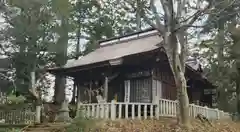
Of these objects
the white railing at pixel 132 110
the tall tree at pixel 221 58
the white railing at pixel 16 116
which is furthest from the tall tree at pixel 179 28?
the tall tree at pixel 221 58

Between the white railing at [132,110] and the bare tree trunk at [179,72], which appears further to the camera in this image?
the white railing at [132,110]

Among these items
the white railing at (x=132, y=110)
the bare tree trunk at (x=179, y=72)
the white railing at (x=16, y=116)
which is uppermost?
the bare tree trunk at (x=179, y=72)

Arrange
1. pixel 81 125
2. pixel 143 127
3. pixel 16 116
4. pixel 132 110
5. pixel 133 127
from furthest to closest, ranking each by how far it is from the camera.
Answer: pixel 16 116, pixel 132 110, pixel 143 127, pixel 133 127, pixel 81 125

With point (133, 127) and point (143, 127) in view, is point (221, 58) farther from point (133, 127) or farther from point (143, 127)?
point (133, 127)

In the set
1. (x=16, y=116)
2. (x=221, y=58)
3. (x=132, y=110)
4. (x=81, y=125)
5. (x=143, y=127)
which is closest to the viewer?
(x=81, y=125)

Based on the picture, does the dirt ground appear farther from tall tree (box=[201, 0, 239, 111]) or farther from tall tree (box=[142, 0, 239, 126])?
tall tree (box=[201, 0, 239, 111])

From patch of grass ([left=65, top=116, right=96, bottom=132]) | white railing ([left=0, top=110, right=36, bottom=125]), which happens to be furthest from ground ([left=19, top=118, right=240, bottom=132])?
white railing ([left=0, top=110, right=36, bottom=125])

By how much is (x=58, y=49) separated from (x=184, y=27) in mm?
14203

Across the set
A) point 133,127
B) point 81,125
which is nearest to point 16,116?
point 81,125

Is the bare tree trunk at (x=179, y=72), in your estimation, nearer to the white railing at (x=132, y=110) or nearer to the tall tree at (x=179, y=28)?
the tall tree at (x=179, y=28)

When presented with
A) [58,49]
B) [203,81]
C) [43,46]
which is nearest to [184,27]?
[203,81]

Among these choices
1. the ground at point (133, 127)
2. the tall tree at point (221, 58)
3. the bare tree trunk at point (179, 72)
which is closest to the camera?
the ground at point (133, 127)

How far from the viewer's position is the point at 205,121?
13734mm

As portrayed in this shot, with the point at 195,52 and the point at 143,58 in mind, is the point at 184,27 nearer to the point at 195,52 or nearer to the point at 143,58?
the point at 143,58
